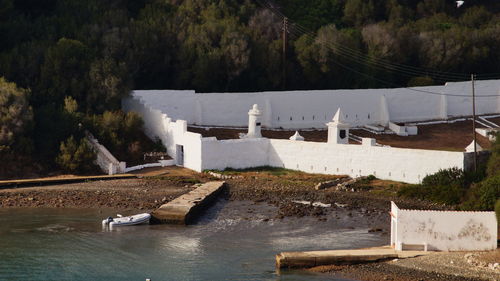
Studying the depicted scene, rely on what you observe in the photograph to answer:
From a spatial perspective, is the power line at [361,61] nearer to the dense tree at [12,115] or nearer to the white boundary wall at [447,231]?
the dense tree at [12,115]

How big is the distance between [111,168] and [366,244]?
1717cm

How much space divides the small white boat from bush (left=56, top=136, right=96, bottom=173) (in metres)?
9.45

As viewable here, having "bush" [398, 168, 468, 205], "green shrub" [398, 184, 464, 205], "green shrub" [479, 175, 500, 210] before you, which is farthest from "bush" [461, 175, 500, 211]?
"bush" [398, 168, 468, 205]

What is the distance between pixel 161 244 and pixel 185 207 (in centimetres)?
438

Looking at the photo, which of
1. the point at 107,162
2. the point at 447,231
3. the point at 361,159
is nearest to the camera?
the point at 447,231

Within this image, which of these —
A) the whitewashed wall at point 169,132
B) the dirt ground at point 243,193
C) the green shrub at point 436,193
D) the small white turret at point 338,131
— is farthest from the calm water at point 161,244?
the small white turret at point 338,131

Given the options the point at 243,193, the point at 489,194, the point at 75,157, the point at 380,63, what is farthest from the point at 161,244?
the point at 380,63

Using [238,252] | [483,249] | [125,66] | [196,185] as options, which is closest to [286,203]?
[196,185]

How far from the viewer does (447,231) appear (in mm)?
35719

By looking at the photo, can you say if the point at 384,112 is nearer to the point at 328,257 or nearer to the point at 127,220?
the point at 127,220

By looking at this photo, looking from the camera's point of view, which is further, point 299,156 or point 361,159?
point 299,156

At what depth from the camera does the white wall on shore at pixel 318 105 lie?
58.3 metres

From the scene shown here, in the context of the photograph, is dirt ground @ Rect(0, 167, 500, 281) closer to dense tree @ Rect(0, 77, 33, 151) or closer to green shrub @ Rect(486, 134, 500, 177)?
green shrub @ Rect(486, 134, 500, 177)

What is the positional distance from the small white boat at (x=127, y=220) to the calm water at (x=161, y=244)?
32 cm
